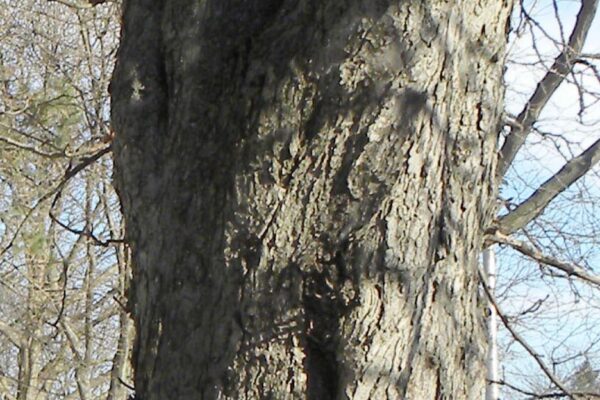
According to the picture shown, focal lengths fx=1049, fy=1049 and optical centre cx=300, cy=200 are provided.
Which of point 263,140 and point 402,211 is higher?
point 263,140

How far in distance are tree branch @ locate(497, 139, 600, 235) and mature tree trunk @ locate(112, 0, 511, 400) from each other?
3847 millimetres

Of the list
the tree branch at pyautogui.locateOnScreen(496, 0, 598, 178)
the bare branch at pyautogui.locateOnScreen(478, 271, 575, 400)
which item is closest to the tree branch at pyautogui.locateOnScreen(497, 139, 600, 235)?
the tree branch at pyautogui.locateOnScreen(496, 0, 598, 178)

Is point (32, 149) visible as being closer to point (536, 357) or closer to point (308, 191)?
point (536, 357)

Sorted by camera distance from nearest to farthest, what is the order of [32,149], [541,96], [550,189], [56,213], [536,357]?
[536,357] → [32,149] → [550,189] → [541,96] → [56,213]

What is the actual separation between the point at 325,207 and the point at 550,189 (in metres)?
4.64


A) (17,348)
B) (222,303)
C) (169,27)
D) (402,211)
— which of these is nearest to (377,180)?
(402,211)

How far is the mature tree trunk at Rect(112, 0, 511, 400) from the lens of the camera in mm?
2154

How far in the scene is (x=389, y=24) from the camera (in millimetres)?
2230

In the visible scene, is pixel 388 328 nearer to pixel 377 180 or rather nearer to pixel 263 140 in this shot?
pixel 377 180

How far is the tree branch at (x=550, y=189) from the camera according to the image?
247 inches

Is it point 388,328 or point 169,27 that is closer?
point 388,328

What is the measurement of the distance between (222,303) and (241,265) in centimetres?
9

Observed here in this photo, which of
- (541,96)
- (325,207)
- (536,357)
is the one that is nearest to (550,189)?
(541,96)

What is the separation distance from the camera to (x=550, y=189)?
6570mm
